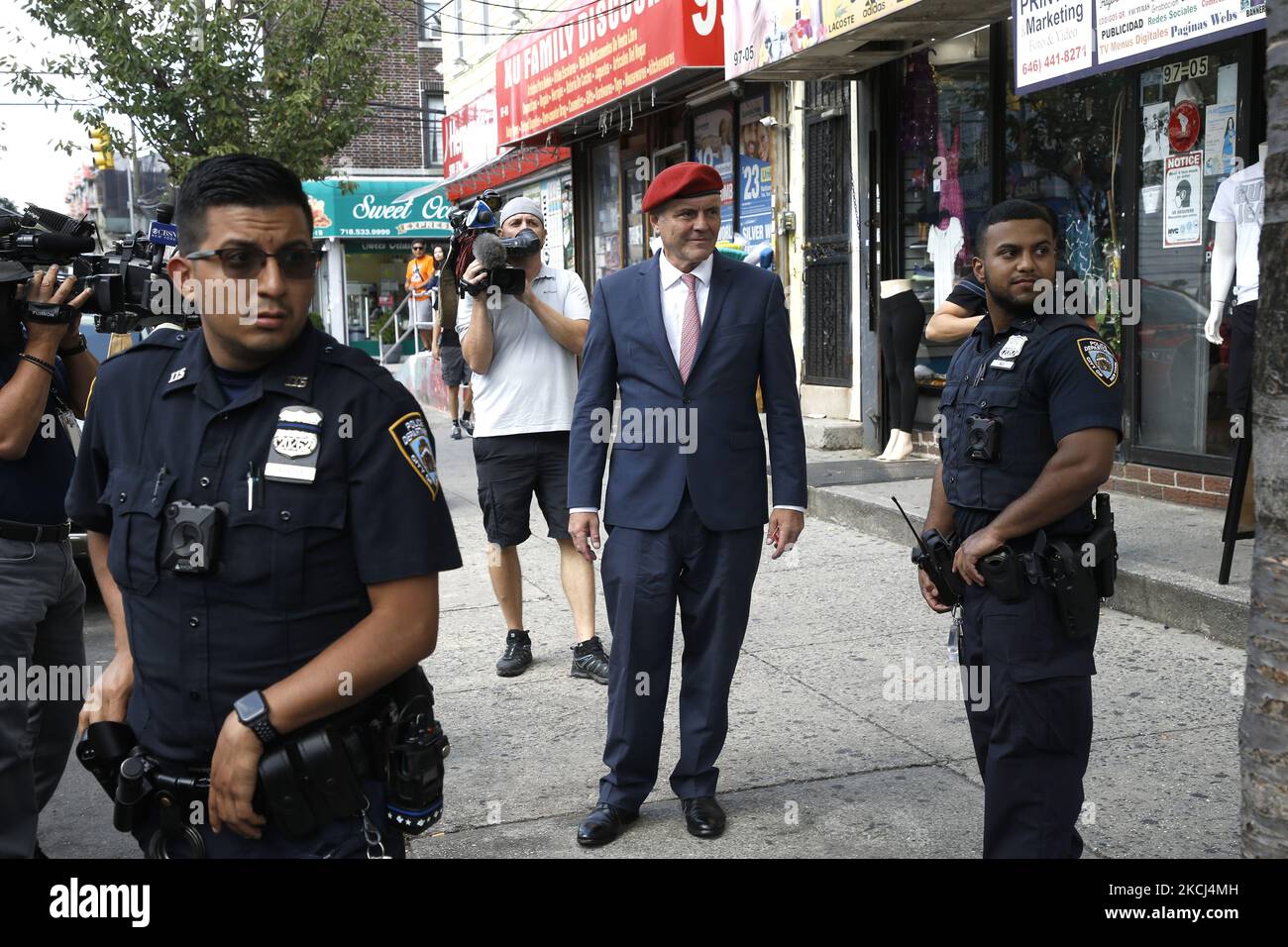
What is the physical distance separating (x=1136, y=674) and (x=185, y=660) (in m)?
4.34

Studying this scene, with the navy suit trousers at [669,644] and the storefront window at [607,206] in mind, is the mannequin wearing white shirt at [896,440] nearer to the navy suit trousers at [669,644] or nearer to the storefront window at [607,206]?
the navy suit trousers at [669,644]

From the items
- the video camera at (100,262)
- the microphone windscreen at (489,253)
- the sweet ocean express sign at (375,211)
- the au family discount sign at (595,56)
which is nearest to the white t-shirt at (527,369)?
the microphone windscreen at (489,253)

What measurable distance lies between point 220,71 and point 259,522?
1438 centimetres

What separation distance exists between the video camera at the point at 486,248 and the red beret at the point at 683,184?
5.18 feet

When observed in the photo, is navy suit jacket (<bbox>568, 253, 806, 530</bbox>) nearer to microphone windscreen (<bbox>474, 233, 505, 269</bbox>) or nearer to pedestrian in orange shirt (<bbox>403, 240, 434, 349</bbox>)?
microphone windscreen (<bbox>474, 233, 505, 269</bbox>)

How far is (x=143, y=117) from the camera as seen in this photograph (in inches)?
605

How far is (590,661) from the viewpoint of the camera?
5906 mm

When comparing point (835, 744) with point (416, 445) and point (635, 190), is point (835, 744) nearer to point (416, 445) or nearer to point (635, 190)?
point (416, 445)

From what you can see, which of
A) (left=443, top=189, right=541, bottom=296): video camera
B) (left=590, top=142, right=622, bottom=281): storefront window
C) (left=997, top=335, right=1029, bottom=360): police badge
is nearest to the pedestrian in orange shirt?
(left=590, top=142, right=622, bottom=281): storefront window

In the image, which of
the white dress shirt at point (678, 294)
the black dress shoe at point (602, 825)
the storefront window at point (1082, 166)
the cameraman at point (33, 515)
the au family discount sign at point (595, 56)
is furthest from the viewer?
the au family discount sign at point (595, 56)

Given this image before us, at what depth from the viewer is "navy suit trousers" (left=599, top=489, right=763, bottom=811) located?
4152 mm

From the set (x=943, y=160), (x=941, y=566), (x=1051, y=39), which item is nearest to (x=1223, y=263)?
(x=1051, y=39)

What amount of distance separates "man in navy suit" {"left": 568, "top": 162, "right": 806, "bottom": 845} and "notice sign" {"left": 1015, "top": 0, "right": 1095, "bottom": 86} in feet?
13.3

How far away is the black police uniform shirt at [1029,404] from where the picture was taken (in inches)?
126
